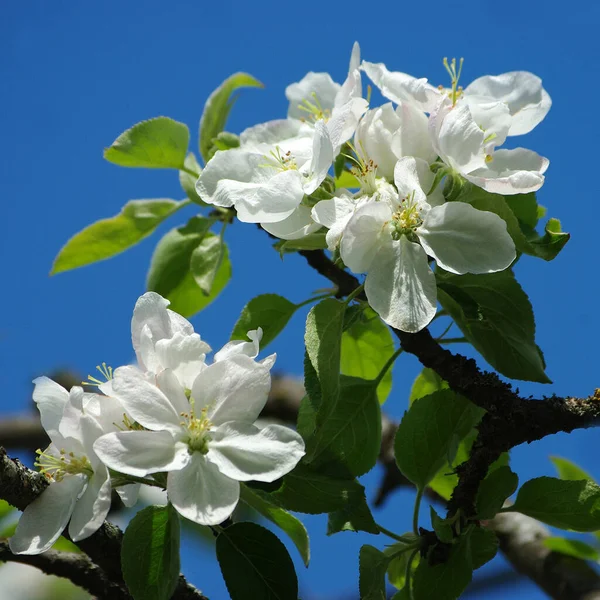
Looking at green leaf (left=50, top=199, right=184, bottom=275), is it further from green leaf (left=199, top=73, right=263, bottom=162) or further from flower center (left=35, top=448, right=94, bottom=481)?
flower center (left=35, top=448, right=94, bottom=481)

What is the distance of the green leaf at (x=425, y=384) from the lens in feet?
4.87

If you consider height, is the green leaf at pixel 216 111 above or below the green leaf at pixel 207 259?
above

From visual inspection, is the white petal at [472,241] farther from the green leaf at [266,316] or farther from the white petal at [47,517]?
the white petal at [47,517]

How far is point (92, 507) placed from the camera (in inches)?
39.8

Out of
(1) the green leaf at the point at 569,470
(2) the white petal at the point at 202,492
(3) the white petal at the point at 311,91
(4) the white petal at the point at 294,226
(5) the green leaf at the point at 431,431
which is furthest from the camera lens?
(1) the green leaf at the point at 569,470

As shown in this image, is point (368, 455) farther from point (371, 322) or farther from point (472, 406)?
point (371, 322)

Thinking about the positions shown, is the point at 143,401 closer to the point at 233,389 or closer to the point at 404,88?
the point at 233,389

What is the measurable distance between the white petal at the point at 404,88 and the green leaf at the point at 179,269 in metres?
0.56

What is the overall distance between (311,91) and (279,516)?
758 millimetres

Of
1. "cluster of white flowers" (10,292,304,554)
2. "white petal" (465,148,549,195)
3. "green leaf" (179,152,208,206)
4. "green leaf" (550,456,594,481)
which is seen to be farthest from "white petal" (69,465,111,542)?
"green leaf" (550,456,594,481)

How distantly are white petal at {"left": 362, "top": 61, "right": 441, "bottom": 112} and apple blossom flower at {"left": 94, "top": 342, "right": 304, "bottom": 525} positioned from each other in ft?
1.33

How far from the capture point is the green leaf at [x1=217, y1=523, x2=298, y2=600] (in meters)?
1.05

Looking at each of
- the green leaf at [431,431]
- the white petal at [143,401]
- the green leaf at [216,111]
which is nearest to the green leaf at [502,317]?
the green leaf at [431,431]

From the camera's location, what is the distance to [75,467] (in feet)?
3.43
